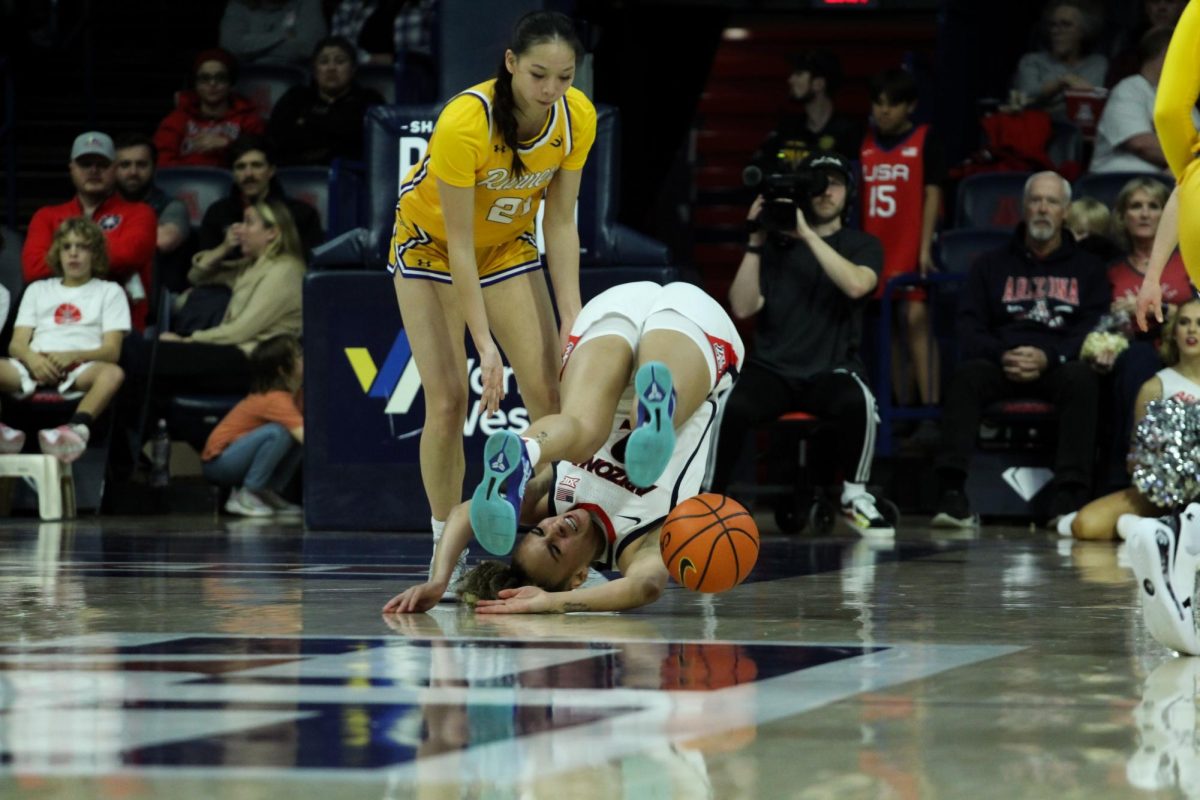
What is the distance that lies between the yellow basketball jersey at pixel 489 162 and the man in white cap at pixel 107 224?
5.35 m

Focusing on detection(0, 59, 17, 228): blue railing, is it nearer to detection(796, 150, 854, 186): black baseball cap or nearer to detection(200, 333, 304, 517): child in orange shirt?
detection(200, 333, 304, 517): child in orange shirt

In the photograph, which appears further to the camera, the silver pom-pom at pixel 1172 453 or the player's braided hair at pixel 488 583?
the player's braided hair at pixel 488 583

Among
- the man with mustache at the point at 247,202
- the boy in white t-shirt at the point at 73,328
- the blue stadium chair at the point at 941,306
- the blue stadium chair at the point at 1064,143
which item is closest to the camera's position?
the blue stadium chair at the point at 941,306

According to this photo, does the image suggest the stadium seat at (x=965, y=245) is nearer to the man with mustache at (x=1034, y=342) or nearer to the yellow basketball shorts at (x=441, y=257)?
the man with mustache at (x=1034, y=342)

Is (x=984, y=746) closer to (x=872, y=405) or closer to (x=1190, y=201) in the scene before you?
(x=1190, y=201)

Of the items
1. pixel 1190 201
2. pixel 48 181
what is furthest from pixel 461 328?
pixel 48 181

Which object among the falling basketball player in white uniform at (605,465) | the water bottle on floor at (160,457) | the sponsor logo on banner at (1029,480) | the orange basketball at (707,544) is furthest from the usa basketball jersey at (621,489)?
the water bottle on floor at (160,457)

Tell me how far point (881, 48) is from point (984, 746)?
43.2ft

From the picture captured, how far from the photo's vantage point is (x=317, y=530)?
379 inches

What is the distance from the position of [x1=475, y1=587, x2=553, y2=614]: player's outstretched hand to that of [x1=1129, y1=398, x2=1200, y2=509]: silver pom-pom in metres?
1.63

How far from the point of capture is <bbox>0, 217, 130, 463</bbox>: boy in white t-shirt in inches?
429

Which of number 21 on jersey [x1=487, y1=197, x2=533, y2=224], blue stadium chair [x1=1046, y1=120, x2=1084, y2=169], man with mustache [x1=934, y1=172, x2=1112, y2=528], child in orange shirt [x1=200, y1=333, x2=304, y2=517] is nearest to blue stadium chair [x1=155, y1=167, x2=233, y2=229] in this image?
child in orange shirt [x1=200, y1=333, x2=304, y2=517]

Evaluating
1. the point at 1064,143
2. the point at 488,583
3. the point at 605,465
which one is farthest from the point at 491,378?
the point at 1064,143

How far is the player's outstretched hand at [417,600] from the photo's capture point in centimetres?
541
